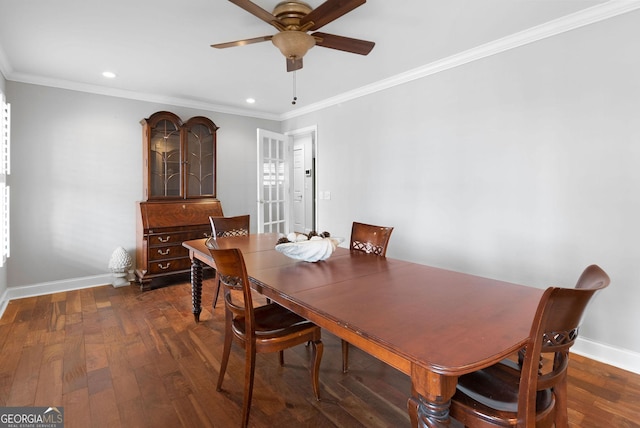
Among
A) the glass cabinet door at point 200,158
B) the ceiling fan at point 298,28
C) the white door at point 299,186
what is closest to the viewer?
the ceiling fan at point 298,28

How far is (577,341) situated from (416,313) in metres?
2.13

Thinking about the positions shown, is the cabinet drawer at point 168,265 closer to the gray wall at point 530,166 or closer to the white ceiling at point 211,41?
the white ceiling at point 211,41

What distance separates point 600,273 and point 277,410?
5.43ft

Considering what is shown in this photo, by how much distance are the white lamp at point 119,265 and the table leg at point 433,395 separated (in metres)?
3.93

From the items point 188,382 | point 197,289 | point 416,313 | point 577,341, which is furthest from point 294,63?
point 577,341

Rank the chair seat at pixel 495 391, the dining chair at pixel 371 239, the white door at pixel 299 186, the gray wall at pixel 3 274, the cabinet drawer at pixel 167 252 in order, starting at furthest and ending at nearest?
the white door at pixel 299 186 → the cabinet drawer at pixel 167 252 → the gray wall at pixel 3 274 → the dining chair at pixel 371 239 → the chair seat at pixel 495 391

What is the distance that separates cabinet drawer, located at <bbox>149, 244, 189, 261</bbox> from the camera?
3779mm

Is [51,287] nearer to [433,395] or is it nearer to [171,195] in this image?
[171,195]

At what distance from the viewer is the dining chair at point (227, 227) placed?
3172 millimetres

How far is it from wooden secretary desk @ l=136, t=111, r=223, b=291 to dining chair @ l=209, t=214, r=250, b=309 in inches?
37.9

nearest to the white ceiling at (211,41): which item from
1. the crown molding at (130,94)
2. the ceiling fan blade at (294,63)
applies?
the crown molding at (130,94)

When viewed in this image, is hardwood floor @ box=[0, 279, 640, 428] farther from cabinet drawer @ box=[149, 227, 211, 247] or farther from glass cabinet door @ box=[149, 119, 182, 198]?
glass cabinet door @ box=[149, 119, 182, 198]

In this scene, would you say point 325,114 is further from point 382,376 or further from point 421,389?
point 421,389

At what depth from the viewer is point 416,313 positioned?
1.21 meters
